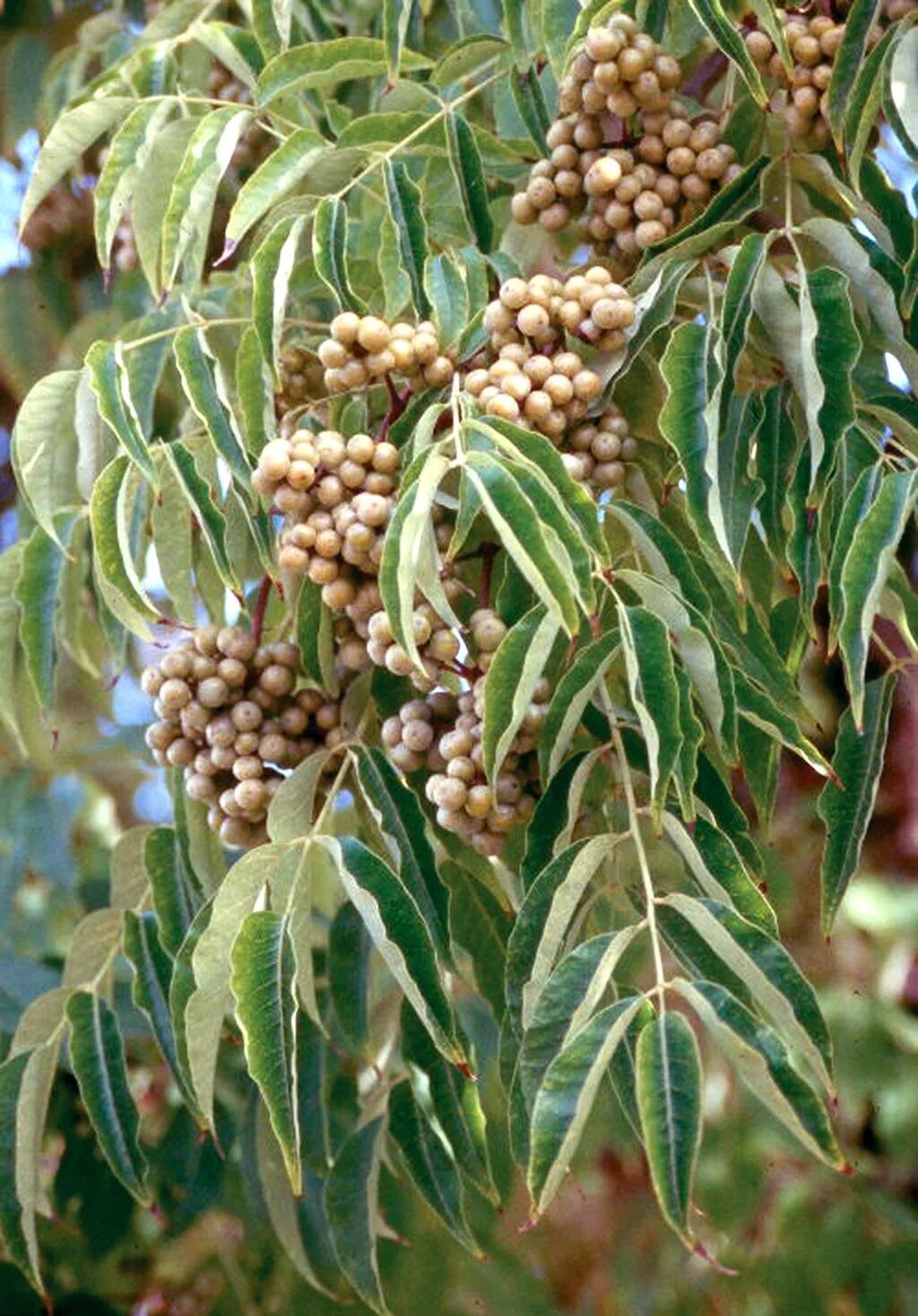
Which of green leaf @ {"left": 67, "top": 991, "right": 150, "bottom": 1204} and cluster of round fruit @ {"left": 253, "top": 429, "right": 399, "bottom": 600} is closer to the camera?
cluster of round fruit @ {"left": 253, "top": 429, "right": 399, "bottom": 600}

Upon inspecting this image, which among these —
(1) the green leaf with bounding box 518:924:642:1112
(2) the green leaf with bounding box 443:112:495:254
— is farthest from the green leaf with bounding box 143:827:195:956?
(2) the green leaf with bounding box 443:112:495:254

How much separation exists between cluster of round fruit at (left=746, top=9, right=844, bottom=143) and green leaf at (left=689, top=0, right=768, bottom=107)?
9 cm

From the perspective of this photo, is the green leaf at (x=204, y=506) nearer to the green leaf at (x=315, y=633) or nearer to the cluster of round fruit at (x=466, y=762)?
the green leaf at (x=315, y=633)

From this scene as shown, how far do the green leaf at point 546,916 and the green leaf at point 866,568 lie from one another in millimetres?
190

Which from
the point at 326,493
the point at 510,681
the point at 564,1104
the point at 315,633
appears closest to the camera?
the point at 564,1104

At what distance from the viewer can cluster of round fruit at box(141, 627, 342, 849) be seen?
1347mm

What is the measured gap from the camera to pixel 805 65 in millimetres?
1374

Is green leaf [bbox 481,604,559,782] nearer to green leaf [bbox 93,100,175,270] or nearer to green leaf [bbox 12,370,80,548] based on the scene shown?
green leaf [bbox 12,370,80,548]

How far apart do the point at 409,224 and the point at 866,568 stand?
0.46 metres

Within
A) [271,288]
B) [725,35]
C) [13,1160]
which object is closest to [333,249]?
[271,288]

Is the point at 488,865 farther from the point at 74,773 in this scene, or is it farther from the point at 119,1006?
the point at 74,773

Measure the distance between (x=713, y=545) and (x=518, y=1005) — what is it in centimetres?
32

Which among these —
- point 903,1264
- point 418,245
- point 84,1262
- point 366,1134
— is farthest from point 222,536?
point 903,1264

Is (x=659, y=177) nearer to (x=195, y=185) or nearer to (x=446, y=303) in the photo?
(x=446, y=303)
